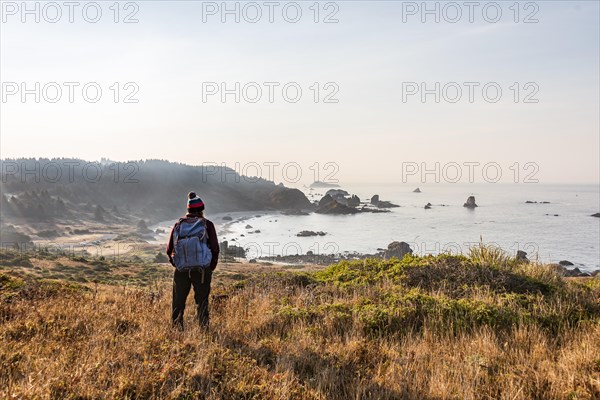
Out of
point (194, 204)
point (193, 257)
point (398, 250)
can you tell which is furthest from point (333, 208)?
point (193, 257)

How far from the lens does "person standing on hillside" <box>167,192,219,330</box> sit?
5.93 m

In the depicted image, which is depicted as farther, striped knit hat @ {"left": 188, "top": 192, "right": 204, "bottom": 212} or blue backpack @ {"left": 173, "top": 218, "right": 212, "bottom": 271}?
striped knit hat @ {"left": 188, "top": 192, "right": 204, "bottom": 212}

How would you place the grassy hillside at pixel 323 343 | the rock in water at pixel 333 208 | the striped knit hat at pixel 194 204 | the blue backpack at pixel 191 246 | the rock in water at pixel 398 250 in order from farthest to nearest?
the rock in water at pixel 333 208 → the rock in water at pixel 398 250 → the striped knit hat at pixel 194 204 → the blue backpack at pixel 191 246 → the grassy hillside at pixel 323 343

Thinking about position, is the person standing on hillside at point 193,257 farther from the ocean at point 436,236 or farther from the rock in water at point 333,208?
the rock in water at point 333,208

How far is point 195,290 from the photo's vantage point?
6102 mm

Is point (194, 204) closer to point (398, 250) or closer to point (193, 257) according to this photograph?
point (193, 257)

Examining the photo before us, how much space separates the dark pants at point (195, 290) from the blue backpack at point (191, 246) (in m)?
0.16

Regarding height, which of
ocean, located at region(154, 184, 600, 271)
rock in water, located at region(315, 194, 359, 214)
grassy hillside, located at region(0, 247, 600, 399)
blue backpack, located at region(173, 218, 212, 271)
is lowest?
ocean, located at region(154, 184, 600, 271)

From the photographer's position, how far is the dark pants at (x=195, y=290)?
19.9 feet

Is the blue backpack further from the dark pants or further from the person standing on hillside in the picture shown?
the dark pants

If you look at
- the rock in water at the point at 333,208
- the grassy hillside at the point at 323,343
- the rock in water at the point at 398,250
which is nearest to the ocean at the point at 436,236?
the rock in water at the point at 398,250

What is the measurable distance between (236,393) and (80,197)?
495 ft

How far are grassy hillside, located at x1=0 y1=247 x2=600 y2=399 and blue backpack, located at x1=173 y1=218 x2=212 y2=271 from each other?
1.00m

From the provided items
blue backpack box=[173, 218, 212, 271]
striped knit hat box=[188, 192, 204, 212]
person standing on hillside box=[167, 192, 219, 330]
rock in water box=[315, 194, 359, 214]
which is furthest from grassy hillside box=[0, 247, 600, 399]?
rock in water box=[315, 194, 359, 214]
